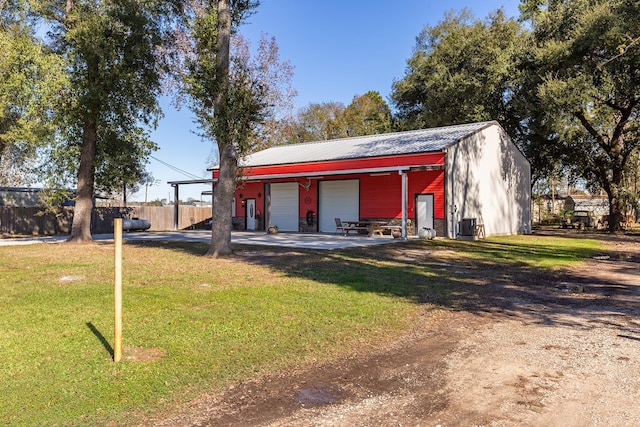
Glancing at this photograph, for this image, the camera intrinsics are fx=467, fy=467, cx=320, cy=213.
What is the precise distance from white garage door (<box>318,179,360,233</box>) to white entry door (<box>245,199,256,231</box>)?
211 inches

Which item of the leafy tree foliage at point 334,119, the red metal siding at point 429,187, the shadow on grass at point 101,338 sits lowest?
the shadow on grass at point 101,338

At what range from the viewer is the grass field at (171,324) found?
157 inches

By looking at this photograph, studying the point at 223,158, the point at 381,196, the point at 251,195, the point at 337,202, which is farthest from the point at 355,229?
the point at 223,158

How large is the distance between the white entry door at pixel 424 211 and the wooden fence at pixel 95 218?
55.2ft

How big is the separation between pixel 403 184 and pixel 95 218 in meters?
19.4

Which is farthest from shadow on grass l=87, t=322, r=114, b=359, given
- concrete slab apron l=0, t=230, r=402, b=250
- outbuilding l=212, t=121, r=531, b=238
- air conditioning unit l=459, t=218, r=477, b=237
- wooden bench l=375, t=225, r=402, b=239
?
air conditioning unit l=459, t=218, r=477, b=237

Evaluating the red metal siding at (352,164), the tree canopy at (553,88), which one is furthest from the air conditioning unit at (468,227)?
the tree canopy at (553,88)

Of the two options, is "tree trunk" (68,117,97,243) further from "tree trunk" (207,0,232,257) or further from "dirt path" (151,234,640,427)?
"dirt path" (151,234,640,427)

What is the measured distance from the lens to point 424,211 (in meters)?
22.3

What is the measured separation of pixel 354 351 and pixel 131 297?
4214mm

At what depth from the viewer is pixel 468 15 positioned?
136 ft

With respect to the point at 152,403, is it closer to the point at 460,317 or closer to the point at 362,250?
the point at 460,317

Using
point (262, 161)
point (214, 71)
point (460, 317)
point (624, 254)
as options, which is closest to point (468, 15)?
point (262, 161)

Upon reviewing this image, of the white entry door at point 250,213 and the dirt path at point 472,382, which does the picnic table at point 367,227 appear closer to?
the white entry door at point 250,213
